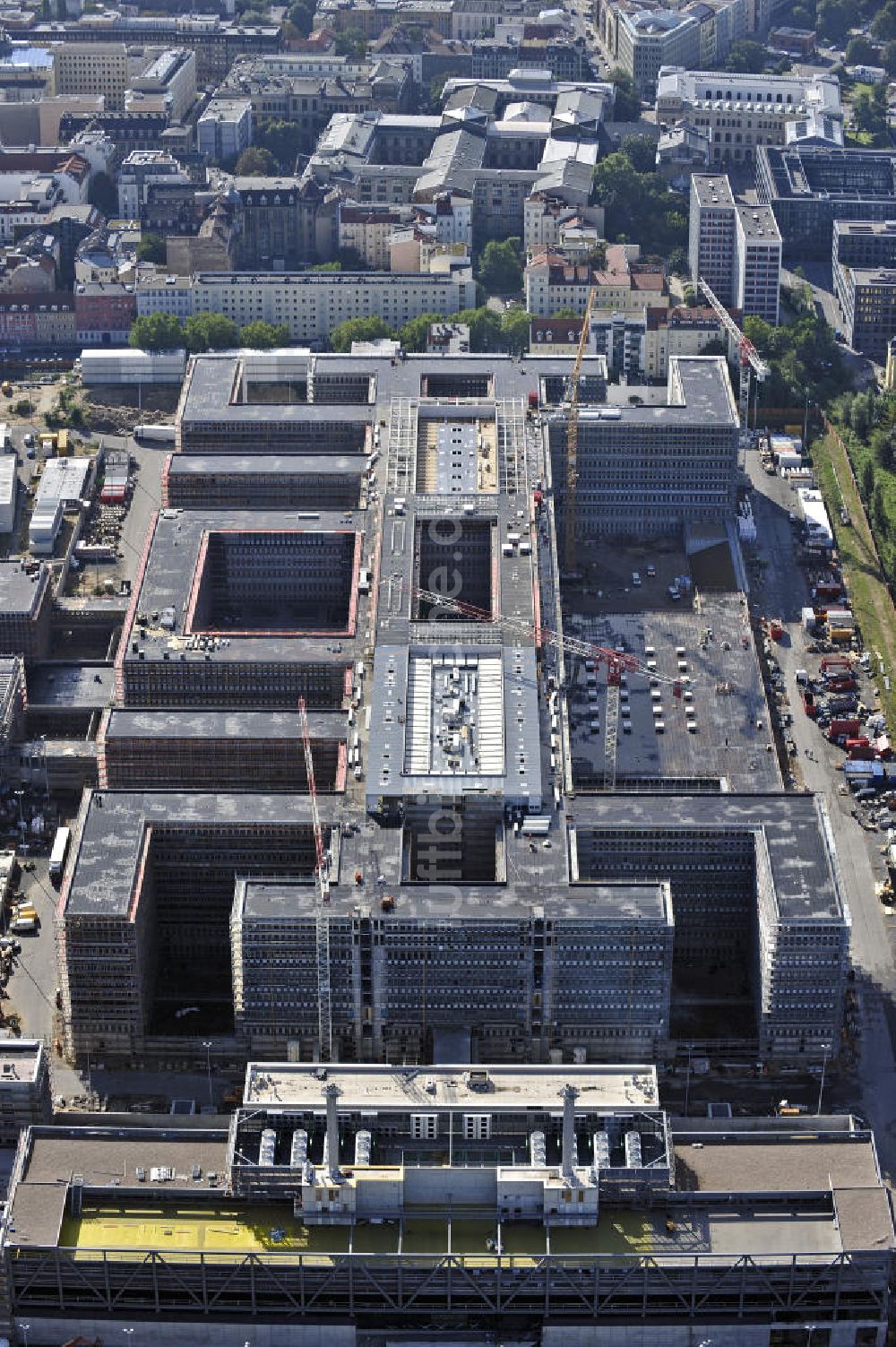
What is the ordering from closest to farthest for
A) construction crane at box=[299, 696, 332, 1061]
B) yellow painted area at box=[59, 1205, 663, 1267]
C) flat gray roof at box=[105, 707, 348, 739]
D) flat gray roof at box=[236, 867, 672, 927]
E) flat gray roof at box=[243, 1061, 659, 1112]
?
yellow painted area at box=[59, 1205, 663, 1267] < flat gray roof at box=[243, 1061, 659, 1112] < construction crane at box=[299, 696, 332, 1061] < flat gray roof at box=[236, 867, 672, 927] < flat gray roof at box=[105, 707, 348, 739]

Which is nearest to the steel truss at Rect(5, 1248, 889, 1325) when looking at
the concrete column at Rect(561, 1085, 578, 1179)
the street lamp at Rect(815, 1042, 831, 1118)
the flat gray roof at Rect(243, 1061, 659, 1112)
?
the concrete column at Rect(561, 1085, 578, 1179)

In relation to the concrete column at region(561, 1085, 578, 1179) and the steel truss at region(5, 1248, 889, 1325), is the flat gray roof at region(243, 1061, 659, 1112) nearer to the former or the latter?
the concrete column at region(561, 1085, 578, 1179)

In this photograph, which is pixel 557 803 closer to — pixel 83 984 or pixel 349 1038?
pixel 349 1038

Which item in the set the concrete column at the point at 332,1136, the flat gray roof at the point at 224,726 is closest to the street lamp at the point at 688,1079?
the concrete column at the point at 332,1136

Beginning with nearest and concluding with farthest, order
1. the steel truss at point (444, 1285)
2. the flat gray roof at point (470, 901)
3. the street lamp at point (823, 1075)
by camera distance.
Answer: the steel truss at point (444, 1285), the flat gray roof at point (470, 901), the street lamp at point (823, 1075)

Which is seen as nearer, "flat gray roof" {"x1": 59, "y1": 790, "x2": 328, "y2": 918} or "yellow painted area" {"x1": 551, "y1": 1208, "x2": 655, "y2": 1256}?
"yellow painted area" {"x1": 551, "y1": 1208, "x2": 655, "y2": 1256}

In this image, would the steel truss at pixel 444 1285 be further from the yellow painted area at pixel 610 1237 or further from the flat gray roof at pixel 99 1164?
the flat gray roof at pixel 99 1164

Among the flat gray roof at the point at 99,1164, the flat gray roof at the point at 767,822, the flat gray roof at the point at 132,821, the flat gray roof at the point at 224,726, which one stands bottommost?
the flat gray roof at the point at 99,1164
